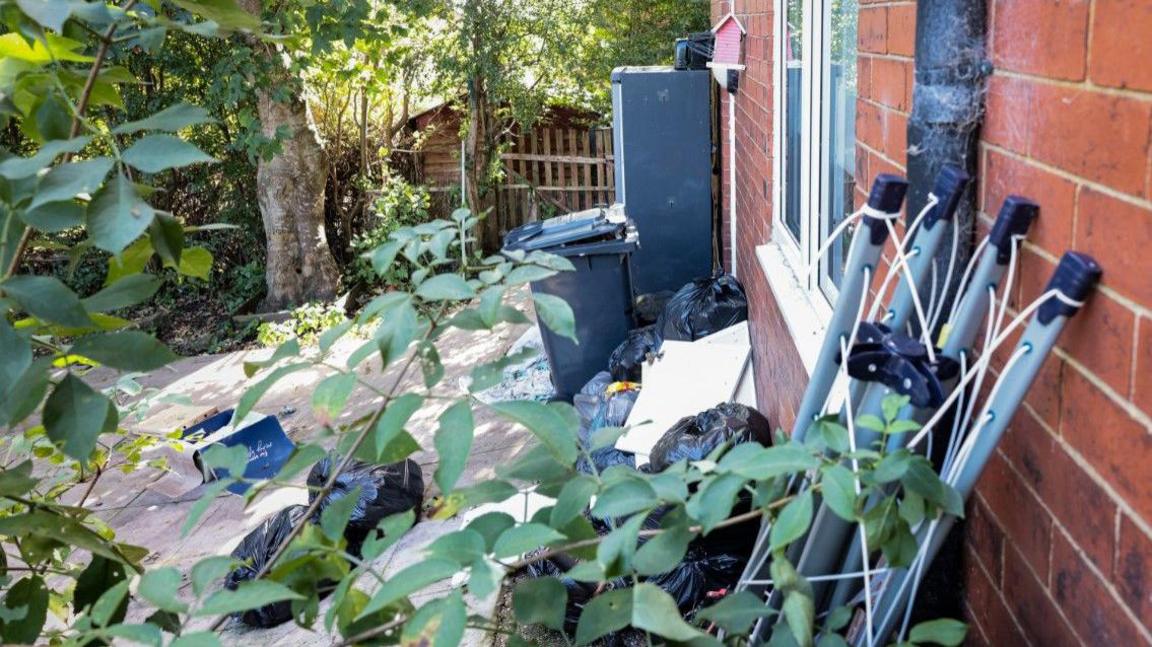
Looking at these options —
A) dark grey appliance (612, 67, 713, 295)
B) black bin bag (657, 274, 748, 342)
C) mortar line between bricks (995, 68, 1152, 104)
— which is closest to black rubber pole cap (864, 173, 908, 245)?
mortar line between bricks (995, 68, 1152, 104)

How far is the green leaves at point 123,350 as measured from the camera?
1.43 metres

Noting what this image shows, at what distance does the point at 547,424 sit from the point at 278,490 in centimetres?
548

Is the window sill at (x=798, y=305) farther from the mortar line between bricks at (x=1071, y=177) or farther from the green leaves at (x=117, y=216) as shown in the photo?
the green leaves at (x=117, y=216)

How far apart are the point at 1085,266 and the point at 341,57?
11.5 metres

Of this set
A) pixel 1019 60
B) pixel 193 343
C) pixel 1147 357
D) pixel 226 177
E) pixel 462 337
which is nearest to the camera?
pixel 1147 357

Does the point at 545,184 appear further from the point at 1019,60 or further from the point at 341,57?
the point at 1019,60

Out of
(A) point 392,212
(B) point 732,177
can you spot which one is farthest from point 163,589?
(A) point 392,212

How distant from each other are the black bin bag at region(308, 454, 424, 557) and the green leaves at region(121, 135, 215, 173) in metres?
3.66

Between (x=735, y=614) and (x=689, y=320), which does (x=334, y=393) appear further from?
(x=689, y=320)

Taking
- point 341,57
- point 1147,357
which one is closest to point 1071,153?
point 1147,357

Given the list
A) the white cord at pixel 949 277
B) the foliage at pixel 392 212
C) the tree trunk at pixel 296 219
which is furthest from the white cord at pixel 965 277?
the foliage at pixel 392 212

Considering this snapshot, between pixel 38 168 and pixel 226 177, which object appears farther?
pixel 226 177

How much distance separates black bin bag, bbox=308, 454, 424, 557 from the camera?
4984mm

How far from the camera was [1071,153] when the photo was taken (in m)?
1.36
